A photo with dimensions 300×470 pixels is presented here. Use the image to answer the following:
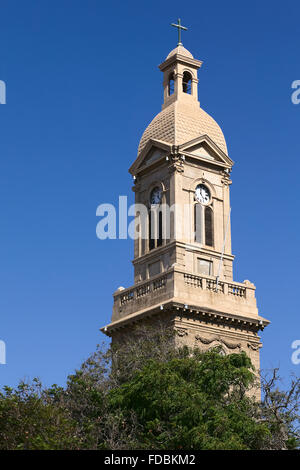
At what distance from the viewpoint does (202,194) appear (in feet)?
180

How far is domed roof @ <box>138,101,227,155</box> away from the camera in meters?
55.2

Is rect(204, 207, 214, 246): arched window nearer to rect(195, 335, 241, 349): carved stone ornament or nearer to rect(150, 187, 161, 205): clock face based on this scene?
rect(150, 187, 161, 205): clock face

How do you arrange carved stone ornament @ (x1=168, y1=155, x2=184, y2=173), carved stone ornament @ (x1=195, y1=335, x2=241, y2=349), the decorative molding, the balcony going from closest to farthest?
carved stone ornament @ (x1=195, y1=335, x2=241, y2=349) → the balcony → the decorative molding → carved stone ornament @ (x1=168, y1=155, x2=184, y2=173)

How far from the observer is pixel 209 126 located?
57.0 metres

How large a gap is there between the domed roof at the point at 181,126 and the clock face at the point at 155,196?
8.81 ft

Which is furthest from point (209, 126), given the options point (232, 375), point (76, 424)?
point (76, 424)

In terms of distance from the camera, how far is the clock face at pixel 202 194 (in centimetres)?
5462

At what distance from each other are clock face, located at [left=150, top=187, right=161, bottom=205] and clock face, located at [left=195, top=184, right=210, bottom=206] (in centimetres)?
206

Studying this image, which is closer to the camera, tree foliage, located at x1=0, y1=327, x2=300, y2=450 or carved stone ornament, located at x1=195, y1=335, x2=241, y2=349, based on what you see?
tree foliage, located at x1=0, y1=327, x2=300, y2=450

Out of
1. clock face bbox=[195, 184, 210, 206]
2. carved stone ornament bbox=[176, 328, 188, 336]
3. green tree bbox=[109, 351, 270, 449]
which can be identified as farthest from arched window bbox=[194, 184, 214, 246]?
green tree bbox=[109, 351, 270, 449]

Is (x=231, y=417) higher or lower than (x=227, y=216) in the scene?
lower
